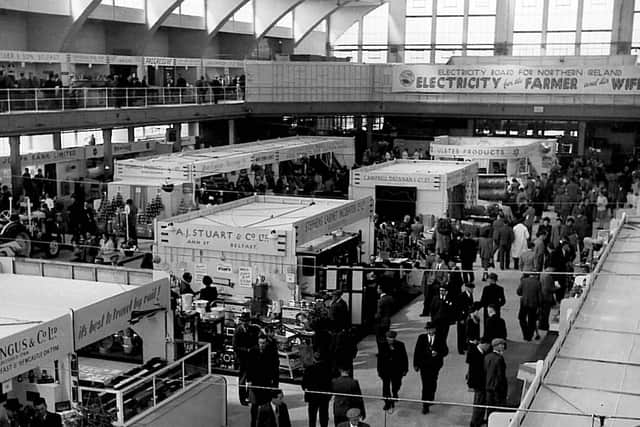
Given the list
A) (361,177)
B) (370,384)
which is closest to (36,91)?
Result: (361,177)

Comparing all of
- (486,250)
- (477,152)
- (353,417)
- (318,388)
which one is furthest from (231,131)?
(353,417)

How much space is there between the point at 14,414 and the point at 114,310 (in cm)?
130

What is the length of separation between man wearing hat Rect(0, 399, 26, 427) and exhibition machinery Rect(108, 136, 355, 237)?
1060 cm

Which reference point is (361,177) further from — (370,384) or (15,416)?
(15,416)

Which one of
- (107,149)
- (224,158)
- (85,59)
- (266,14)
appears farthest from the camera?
(266,14)

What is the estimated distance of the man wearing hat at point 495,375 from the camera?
883 centimetres

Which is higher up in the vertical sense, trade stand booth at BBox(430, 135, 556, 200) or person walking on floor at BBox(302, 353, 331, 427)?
trade stand booth at BBox(430, 135, 556, 200)

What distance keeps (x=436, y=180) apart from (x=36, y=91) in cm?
1037

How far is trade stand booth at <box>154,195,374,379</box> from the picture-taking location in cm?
1144

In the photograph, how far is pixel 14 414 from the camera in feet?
25.5

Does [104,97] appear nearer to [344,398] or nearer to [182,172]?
[182,172]

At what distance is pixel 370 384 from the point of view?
1100cm

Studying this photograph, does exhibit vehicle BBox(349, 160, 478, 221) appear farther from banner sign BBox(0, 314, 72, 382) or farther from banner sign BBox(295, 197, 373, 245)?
banner sign BBox(0, 314, 72, 382)

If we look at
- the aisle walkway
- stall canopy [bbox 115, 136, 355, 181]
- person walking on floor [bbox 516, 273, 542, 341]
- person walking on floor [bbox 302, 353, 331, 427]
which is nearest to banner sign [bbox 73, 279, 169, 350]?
person walking on floor [bbox 302, 353, 331, 427]
